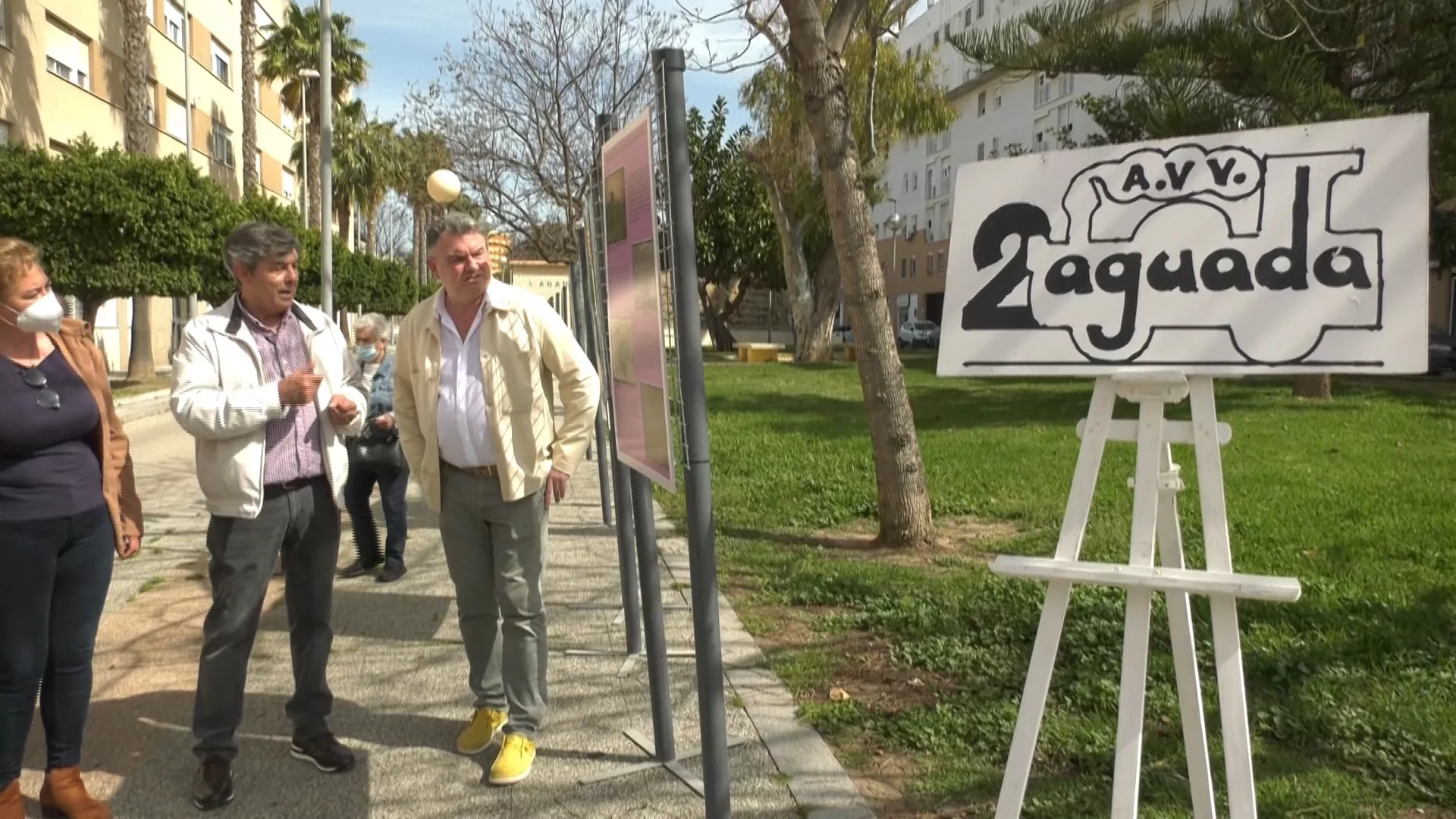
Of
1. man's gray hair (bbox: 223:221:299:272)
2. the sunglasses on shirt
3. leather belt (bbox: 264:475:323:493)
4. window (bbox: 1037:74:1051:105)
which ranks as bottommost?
leather belt (bbox: 264:475:323:493)

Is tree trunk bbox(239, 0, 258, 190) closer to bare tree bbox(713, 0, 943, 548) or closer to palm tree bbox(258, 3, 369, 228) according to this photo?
palm tree bbox(258, 3, 369, 228)

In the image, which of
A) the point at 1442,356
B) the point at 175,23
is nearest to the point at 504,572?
the point at 1442,356

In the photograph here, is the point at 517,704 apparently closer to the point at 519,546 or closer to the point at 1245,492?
the point at 519,546

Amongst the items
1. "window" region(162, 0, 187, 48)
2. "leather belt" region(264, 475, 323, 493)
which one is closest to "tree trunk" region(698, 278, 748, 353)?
"window" region(162, 0, 187, 48)

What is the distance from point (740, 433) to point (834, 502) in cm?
465

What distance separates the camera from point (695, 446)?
2770 millimetres

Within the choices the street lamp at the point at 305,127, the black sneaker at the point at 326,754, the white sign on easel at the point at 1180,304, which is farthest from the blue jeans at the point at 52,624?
the street lamp at the point at 305,127

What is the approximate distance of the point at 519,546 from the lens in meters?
3.55

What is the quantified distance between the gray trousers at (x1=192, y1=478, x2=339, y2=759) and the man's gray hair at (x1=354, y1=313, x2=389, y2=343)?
3266 mm

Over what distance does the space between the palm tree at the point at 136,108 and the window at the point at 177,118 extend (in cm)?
882

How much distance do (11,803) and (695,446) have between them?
89.3 inches

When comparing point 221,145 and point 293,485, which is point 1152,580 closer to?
point 293,485

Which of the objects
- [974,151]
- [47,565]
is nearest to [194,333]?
[47,565]

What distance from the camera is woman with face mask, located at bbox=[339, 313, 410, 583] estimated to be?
237 inches
